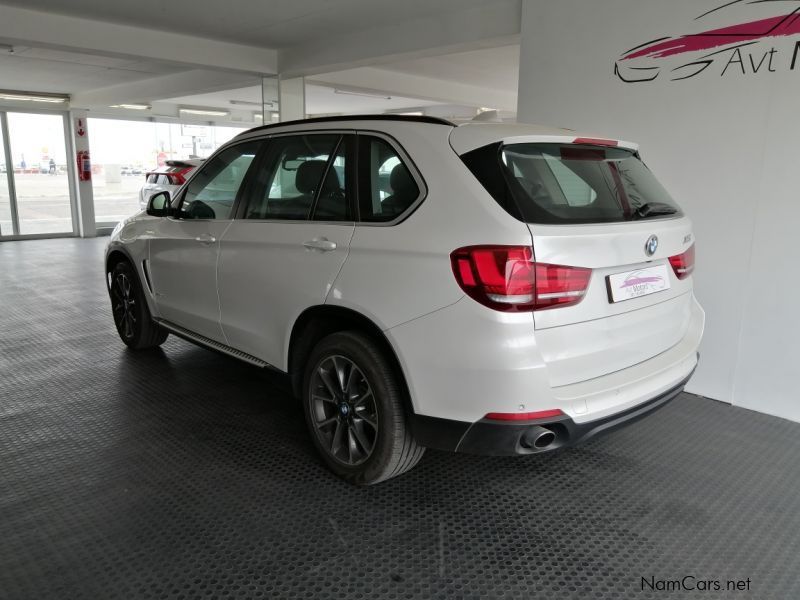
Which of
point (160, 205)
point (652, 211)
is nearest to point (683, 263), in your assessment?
point (652, 211)

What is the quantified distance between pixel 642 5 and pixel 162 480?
410 centimetres

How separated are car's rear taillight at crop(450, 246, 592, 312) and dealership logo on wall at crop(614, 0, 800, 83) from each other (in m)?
2.41

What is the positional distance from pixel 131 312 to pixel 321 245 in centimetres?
255

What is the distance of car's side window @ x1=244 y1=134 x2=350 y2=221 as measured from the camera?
8.69 ft

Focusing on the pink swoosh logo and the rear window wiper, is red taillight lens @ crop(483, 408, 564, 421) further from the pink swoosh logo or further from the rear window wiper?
the pink swoosh logo

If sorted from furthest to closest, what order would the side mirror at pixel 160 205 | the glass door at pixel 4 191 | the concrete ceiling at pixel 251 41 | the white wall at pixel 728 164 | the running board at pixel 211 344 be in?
the glass door at pixel 4 191 → the concrete ceiling at pixel 251 41 → the side mirror at pixel 160 205 → the white wall at pixel 728 164 → the running board at pixel 211 344

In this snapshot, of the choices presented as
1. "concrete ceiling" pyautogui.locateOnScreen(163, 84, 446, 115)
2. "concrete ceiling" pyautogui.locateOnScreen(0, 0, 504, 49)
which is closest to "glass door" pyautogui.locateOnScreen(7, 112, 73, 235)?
"concrete ceiling" pyautogui.locateOnScreen(163, 84, 446, 115)

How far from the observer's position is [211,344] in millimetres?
3430

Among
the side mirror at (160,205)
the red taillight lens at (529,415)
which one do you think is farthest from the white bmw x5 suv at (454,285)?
the side mirror at (160,205)

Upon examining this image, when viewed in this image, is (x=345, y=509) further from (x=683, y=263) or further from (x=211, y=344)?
(x=683, y=263)

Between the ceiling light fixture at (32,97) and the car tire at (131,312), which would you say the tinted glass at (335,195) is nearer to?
the car tire at (131,312)

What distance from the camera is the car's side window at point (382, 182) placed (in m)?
2.33

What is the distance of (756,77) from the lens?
11.3 ft

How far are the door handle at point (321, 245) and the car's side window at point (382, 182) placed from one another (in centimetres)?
18
